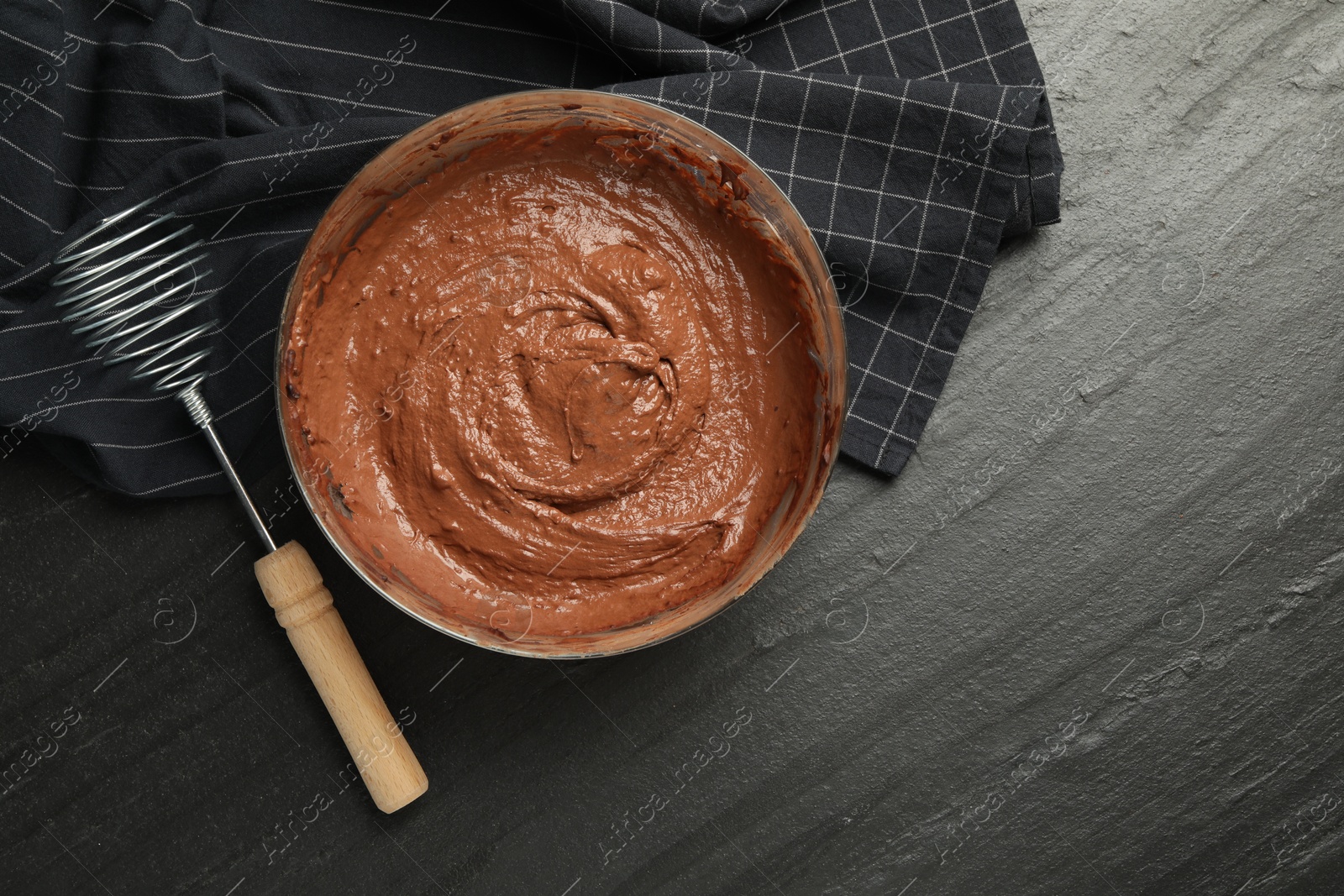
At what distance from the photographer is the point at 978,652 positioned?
6.08ft

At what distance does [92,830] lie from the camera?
5.67 ft

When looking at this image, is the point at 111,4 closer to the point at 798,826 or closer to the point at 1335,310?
the point at 798,826

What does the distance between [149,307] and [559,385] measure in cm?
80

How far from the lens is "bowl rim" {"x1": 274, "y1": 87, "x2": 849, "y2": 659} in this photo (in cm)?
141

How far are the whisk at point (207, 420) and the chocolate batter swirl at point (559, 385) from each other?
0.20 m

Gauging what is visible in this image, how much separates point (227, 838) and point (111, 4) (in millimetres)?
1707

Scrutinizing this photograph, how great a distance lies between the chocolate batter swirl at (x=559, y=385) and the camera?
61.0 inches

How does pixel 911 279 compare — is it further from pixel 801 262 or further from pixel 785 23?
pixel 785 23

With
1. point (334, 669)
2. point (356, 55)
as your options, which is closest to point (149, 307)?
point (356, 55)

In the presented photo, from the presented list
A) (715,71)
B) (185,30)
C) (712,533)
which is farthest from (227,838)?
(715,71)

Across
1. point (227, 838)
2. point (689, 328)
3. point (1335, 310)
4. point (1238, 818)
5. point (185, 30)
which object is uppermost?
point (185, 30)

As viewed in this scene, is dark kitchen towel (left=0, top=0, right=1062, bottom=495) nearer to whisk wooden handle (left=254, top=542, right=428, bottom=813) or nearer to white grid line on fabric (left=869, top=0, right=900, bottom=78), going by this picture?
white grid line on fabric (left=869, top=0, right=900, bottom=78)

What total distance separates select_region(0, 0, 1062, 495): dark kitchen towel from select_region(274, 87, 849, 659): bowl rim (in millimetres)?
181

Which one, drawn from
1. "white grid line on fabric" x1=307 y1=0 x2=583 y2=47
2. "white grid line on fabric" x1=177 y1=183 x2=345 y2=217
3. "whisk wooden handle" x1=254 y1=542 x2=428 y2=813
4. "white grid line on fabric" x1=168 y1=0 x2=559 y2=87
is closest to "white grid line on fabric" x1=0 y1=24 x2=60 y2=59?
"white grid line on fabric" x1=168 y1=0 x2=559 y2=87
